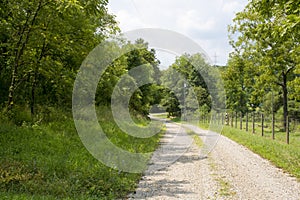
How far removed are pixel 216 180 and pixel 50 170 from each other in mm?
3856

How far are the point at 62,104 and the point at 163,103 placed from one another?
70.0 feet

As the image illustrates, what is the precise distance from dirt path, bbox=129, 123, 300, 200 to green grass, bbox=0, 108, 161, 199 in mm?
645

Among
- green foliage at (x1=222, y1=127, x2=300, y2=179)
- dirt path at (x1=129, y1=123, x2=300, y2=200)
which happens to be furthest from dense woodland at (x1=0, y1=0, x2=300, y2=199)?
green foliage at (x1=222, y1=127, x2=300, y2=179)

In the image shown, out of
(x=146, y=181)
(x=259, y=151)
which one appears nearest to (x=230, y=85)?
(x=259, y=151)

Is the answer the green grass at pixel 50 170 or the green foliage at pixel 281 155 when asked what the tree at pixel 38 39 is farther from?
the green foliage at pixel 281 155

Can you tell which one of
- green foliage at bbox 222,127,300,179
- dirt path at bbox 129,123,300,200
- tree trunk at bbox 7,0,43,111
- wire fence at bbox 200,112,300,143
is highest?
tree trunk at bbox 7,0,43,111

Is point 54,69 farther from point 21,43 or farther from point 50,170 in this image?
point 50,170

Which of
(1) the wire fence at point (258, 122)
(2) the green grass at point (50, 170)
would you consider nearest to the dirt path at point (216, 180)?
(2) the green grass at point (50, 170)

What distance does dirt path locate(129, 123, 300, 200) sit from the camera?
627 centimetres

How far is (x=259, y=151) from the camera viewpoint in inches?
481

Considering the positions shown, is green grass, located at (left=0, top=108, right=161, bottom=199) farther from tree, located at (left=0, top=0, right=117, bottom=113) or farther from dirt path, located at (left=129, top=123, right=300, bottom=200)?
tree, located at (left=0, top=0, right=117, bottom=113)

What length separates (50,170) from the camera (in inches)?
273

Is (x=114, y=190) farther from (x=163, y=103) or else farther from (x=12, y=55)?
(x=163, y=103)

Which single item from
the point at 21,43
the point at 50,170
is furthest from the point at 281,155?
the point at 21,43
